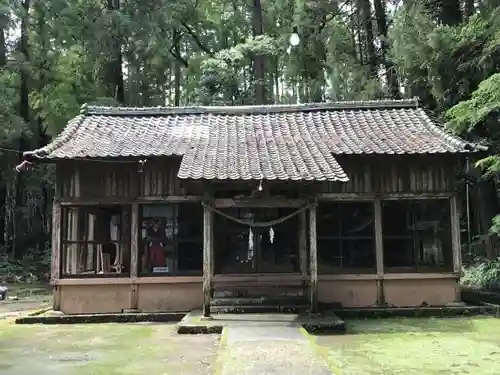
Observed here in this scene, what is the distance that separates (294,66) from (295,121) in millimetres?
6930

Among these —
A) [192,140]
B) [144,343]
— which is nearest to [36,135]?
[192,140]

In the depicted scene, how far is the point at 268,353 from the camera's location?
24.3 feet

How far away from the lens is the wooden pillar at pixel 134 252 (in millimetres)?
12344

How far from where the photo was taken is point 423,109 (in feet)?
47.8

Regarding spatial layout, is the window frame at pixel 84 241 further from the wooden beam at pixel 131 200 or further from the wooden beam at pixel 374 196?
the wooden beam at pixel 374 196

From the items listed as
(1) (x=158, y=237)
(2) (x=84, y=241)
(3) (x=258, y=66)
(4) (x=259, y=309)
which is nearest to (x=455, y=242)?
(4) (x=259, y=309)

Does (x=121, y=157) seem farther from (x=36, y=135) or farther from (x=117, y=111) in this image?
(x=36, y=135)

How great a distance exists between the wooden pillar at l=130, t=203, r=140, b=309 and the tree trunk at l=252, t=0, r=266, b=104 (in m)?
13.9

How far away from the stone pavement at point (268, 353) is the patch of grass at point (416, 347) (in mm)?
330

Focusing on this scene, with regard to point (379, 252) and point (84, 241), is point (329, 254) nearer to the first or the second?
point (379, 252)

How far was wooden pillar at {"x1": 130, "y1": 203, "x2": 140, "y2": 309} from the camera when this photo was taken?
12.3 metres

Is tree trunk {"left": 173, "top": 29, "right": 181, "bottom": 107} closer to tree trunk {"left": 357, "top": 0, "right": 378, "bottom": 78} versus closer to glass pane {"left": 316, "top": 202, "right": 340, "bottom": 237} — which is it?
tree trunk {"left": 357, "top": 0, "right": 378, "bottom": 78}

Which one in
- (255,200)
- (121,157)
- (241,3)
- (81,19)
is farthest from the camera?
(241,3)

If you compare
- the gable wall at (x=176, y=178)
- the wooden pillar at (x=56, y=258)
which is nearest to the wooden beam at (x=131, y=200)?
the gable wall at (x=176, y=178)
